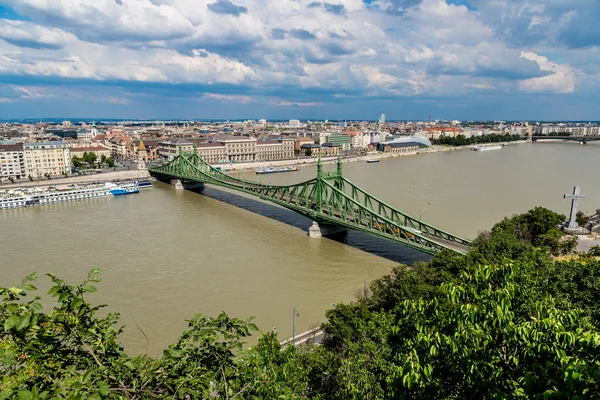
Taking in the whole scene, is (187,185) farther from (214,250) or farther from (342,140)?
(342,140)

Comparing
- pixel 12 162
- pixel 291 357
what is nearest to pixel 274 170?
pixel 12 162

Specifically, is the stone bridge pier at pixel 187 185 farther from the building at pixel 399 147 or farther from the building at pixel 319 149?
the building at pixel 399 147

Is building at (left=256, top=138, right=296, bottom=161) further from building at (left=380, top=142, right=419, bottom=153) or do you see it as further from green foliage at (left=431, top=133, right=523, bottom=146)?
green foliage at (left=431, top=133, right=523, bottom=146)

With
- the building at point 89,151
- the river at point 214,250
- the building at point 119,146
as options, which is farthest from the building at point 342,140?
the river at point 214,250

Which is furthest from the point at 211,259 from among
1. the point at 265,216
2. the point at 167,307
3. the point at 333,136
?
the point at 333,136

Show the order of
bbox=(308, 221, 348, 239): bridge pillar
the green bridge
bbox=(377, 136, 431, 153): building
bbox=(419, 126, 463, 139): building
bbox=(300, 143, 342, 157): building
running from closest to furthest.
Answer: the green bridge < bbox=(308, 221, 348, 239): bridge pillar < bbox=(300, 143, 342, 157): building < bbox=(377, 136, 431, 153): building < bbox=(419, 126, 463, 139): building

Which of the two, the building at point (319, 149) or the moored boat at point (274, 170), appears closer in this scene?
the moored boat at point (274, 170)

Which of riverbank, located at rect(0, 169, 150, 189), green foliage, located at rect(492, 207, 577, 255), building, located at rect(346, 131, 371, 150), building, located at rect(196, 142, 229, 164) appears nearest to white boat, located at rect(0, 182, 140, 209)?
riverbank, located at rect(0, 169, 150, 189)

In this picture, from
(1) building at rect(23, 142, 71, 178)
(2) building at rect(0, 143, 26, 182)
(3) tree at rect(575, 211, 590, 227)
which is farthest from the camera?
(1) building at rect(23, 142, 71, 178)
